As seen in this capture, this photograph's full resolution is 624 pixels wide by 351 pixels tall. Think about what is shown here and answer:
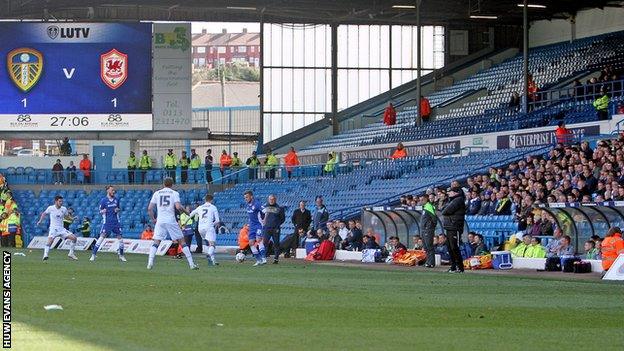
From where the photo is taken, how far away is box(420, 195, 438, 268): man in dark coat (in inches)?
1238

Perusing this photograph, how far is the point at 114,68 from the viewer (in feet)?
180

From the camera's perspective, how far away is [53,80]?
5488 cm

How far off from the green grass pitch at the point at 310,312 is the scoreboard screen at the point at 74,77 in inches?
1170

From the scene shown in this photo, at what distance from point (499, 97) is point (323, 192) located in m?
10.9

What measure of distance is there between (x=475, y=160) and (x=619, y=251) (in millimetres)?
16646

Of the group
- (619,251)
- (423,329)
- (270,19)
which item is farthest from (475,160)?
(423,329)

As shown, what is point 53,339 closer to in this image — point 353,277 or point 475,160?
point 353,277

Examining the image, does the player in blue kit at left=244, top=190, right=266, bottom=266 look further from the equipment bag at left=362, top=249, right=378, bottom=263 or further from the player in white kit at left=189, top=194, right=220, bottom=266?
the equipment bag at left=362, top=249, right=378, bottom=263

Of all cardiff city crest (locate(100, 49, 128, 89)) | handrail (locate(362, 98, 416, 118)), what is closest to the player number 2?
cardiff city crest (locate(100, 49, 128, 89))

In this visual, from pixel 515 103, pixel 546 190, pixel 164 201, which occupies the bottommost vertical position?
pixel 164 201

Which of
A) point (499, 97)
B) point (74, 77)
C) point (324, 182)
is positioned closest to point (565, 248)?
point (324, 182)

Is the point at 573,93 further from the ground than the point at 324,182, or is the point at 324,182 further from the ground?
the point at 573,93

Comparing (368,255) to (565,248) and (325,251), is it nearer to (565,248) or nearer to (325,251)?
(325,251)

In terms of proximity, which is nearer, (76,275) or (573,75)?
(76,275)
